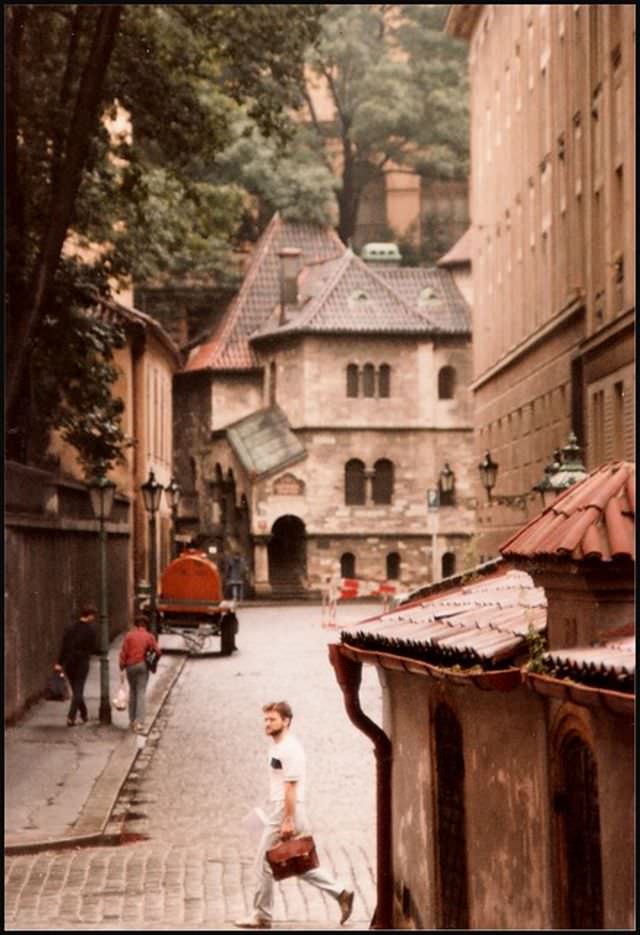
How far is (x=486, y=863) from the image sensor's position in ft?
32.0

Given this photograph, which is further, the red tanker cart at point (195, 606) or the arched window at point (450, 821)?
the red tanker cart at point (195, 606)

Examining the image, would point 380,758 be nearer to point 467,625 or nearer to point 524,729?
point 467,625

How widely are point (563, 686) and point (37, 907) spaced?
23.3 ft

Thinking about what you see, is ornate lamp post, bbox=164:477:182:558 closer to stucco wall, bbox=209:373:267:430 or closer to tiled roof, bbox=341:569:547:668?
stucco wall, bbox=209:373:267:430

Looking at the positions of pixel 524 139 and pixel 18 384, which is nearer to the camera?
pixel 18 384

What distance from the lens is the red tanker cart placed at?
37562mm

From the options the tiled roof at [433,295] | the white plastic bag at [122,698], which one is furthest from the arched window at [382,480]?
the white plastic bag at [122,698]

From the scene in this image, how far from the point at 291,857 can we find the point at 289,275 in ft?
209

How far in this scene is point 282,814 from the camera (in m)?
12.3

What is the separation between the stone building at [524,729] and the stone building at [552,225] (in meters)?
8.31

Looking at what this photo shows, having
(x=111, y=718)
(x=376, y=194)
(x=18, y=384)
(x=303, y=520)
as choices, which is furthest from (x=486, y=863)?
(x=303, y=520)

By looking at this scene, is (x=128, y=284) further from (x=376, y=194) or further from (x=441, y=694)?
(x=441, y=694)

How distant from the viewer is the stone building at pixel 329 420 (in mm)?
72375

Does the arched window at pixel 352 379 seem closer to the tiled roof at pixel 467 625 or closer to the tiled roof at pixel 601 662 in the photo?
the tiled roof at pixel 467 625
